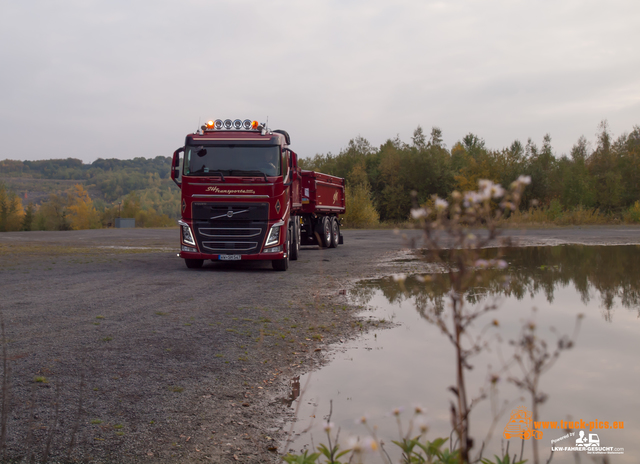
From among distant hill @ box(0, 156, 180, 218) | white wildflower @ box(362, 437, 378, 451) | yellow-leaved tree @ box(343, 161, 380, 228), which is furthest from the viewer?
distant hill @ box(0, 156, 180, 218)

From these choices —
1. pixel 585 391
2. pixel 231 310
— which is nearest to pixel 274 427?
pixel 585 391

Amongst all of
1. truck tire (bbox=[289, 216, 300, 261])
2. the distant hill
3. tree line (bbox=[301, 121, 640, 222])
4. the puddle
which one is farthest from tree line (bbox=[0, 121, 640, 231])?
the distant hill

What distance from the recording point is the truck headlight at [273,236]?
12.9 m

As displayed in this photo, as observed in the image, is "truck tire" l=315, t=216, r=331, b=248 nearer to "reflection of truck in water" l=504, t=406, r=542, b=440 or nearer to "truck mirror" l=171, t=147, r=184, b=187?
"truck mirror" l=171, t=147, r=184, b=187

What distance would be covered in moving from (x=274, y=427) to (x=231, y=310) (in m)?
4.31

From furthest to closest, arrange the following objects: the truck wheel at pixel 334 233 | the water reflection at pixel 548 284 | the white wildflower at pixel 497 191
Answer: the truck wheel at pixel 334 233
the water reflection at pixel 548 284
the white wildflower at pixel 497 191

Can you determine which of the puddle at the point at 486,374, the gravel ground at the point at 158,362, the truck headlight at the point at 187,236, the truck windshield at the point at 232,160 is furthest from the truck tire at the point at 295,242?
the puddle at the point at 486,374

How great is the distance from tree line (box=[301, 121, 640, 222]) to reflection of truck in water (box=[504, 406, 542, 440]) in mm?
43194

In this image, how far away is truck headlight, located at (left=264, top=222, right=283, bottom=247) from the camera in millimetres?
12906

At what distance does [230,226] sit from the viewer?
510 inches

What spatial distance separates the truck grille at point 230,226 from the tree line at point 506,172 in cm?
3499

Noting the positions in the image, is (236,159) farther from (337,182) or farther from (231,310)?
(337,182)

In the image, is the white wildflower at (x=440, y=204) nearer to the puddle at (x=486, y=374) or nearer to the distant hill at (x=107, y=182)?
the puddle at (x=486, y=374)

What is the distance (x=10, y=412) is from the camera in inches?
145
